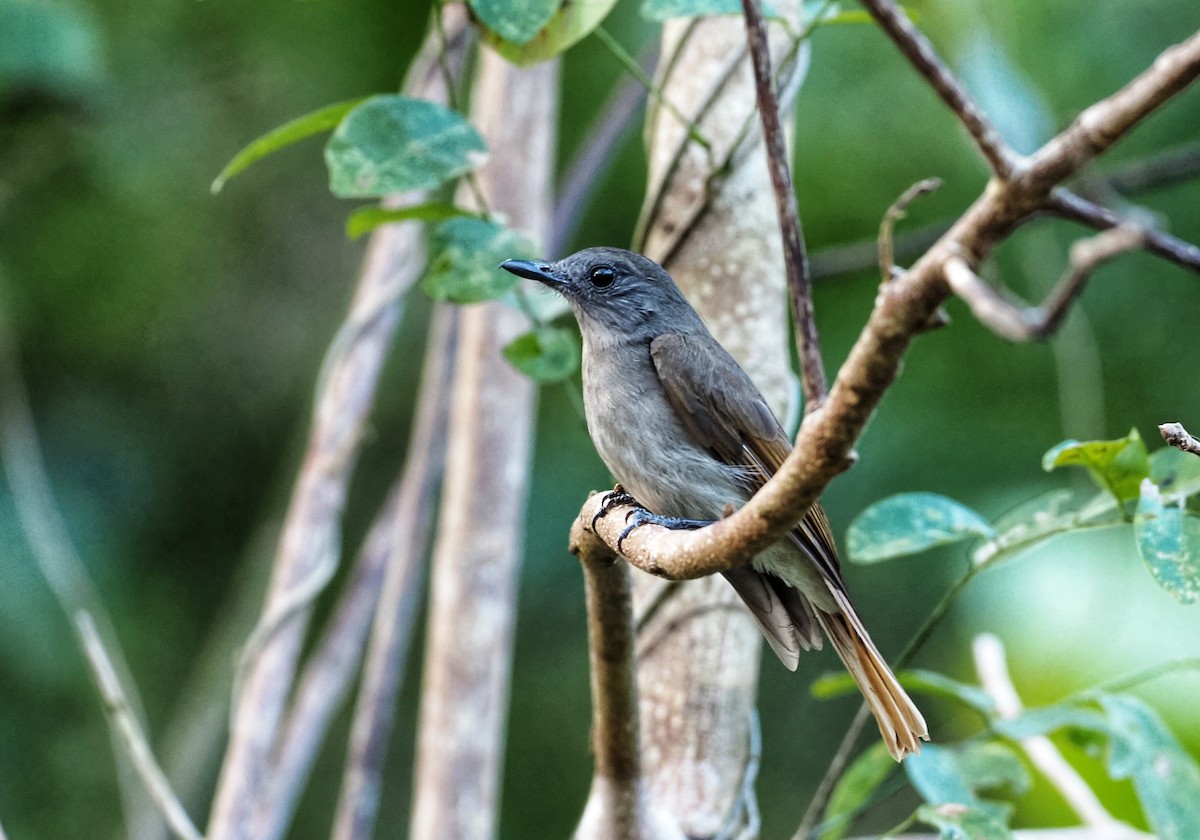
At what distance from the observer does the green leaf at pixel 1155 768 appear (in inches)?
72.4

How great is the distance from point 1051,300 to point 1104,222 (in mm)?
350

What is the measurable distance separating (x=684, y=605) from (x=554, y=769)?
210 centimetres

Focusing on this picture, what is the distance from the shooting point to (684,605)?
2125 millimetres

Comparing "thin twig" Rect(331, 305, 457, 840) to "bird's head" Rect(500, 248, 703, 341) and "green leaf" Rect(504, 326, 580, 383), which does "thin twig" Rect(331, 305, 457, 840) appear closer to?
"bird's head" Rect(500, 248, 703, 341)

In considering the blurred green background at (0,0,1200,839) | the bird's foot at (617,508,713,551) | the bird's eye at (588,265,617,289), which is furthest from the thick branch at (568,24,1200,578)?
the blurred green background at (0,0,1200,839)

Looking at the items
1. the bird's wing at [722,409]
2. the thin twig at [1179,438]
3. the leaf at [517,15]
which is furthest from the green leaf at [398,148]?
the thin twig at [1179,438]

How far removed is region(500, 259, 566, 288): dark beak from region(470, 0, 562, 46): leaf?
0.38 metres

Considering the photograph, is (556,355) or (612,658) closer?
(612,658)

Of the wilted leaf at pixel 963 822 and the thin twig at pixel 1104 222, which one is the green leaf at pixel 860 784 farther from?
the thin twig at pixel 1104 222

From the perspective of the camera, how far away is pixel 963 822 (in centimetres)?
174

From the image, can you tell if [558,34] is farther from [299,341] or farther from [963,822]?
[299,341]

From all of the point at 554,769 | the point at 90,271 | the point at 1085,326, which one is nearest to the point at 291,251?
the point at 90,271

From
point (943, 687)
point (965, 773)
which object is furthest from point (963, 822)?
point (965, 773)

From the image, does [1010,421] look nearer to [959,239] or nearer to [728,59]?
[728,59]
